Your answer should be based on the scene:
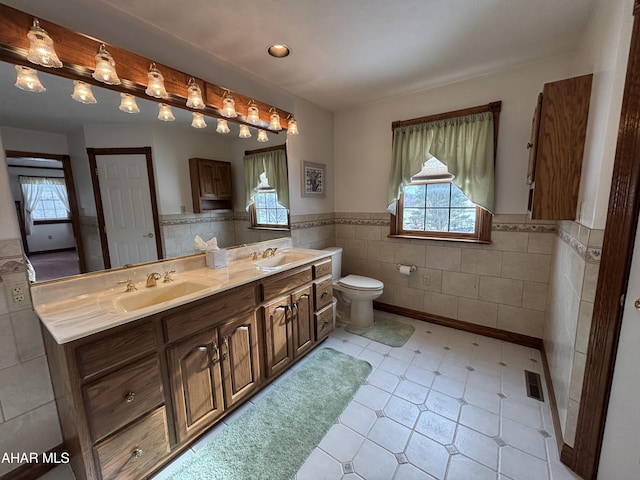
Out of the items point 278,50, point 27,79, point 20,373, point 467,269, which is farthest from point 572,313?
point 27,79

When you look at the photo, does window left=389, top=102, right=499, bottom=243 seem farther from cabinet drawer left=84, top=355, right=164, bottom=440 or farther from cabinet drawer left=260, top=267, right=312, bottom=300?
cabinet drawer left=84, top=355, right=164, bottom=440

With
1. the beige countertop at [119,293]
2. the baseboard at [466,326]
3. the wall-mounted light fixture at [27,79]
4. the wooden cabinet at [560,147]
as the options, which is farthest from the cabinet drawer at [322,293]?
the wall-mounted light fixture at [27,79]

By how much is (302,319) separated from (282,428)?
76 centimetres

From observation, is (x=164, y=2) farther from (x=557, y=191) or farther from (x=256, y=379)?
(x=557, y=191)

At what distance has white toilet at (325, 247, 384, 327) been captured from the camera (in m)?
2.67

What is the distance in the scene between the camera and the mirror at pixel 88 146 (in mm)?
1277

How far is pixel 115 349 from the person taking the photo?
3.67 ft

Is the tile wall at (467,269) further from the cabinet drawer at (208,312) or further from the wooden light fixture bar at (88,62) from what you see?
the wooden light fixture bar at (88,62)

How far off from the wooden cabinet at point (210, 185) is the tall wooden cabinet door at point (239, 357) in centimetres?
94

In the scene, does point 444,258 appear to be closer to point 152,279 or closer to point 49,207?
point 152,279

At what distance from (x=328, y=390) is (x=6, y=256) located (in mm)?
1926

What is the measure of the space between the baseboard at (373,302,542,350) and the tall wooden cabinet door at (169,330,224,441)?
210 cm

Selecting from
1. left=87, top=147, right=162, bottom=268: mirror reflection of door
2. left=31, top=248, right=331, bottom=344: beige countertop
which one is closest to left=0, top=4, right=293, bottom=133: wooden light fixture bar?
left=87, top=147, right=162, bottom=268: mirror reflection of door

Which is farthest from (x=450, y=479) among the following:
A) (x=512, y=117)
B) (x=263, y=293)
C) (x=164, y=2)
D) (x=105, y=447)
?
(x=164, y=2)
